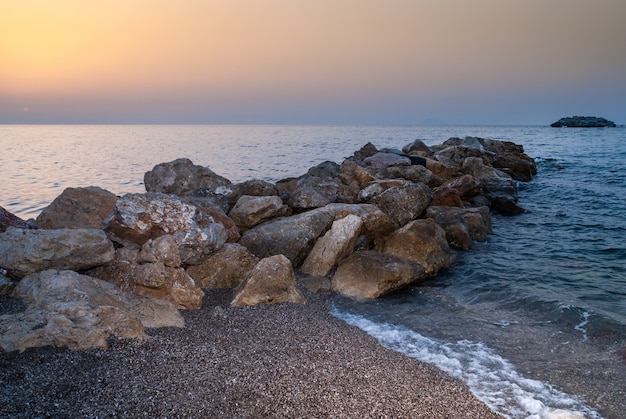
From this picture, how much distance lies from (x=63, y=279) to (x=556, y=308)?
32.1 ft

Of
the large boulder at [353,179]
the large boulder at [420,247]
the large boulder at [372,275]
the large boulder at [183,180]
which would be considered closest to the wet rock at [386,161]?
the large boulder at [353,179]

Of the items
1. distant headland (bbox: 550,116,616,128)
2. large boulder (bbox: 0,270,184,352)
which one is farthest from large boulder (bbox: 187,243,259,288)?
distant headland (bbox: 550,116,616,128)

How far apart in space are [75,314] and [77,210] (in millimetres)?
5277

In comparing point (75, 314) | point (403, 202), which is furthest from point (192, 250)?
→ point (403, 202)

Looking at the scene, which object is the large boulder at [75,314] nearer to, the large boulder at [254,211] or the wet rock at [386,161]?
the large boulder at [254,211]

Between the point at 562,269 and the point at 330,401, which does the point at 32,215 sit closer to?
the point at 330,401

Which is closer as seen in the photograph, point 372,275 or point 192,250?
point 192,250

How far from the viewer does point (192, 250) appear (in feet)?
30.5

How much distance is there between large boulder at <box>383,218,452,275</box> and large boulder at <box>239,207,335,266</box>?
1971 mm

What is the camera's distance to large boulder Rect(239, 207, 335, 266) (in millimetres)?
10820

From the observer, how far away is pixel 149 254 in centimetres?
855

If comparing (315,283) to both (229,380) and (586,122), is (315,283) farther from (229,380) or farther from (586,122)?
(586,122)

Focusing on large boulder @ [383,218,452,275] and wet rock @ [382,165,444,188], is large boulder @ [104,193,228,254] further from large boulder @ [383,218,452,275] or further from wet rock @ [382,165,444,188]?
wet rock @ [382,165,444,188]

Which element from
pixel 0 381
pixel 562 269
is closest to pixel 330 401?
pixel 0 381
